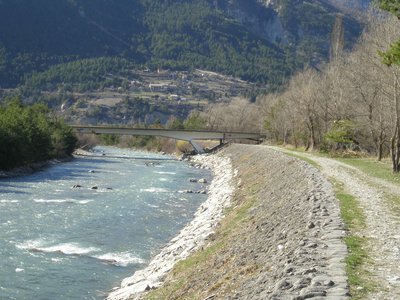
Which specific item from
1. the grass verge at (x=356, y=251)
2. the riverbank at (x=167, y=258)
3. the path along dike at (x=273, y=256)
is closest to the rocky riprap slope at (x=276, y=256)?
the path along dike at (x=273, y=256)

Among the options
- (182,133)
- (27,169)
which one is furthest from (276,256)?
(182,133)

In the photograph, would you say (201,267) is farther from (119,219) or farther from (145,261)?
(119,219)

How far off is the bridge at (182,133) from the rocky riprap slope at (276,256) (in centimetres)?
9839

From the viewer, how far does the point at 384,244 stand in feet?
44.8

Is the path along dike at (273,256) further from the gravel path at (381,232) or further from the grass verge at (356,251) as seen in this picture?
the gravel path at (381,232)

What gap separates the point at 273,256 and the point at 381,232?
325 centimetres

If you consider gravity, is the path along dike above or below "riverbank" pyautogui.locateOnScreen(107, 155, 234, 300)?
above

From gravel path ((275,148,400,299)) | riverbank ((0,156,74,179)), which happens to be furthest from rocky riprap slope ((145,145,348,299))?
riverbank ((0,156,74,179))

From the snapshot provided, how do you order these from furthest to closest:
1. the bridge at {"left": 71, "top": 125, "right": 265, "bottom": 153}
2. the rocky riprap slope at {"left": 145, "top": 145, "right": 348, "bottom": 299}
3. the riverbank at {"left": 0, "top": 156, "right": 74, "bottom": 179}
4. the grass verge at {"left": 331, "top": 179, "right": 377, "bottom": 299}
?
the bridge at {"left": 71, "top": 125, "right": 265, "bottom": 153}
the riverbank at {"left": 0, "top": 156, "right": 74, "bottom": 179}
the rocky riprap slope at {"left": 145, "top": 145, "right": 348, "bottom": 299}
the grass verge at {"left": 331, "top": 179, "right": 377, "bottom": 299}

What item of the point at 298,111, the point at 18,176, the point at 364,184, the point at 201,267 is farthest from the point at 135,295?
the point at 298,111

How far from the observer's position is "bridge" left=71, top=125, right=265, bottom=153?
122906 mm

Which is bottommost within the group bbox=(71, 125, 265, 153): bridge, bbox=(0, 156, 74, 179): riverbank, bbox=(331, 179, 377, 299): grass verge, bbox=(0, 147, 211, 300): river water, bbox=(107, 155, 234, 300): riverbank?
bbox=(0, 156, 74, 179): riverbank

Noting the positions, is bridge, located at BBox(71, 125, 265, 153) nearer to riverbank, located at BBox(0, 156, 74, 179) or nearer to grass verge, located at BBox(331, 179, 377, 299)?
riverbank, located at BBox(0, 156, 74, 179)

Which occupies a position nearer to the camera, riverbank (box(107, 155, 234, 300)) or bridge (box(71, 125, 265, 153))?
riverbank (box(107, 155, 234, 300))
